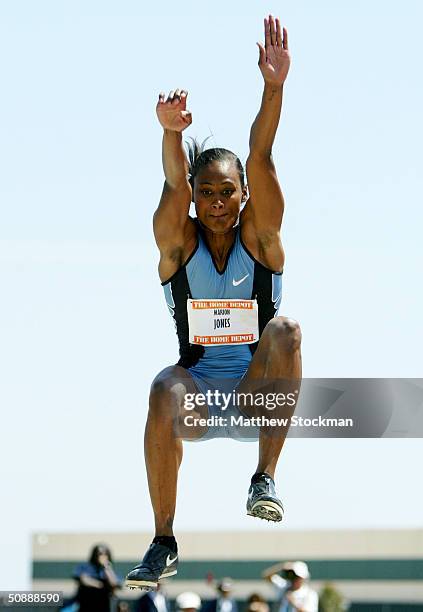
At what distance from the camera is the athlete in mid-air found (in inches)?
475

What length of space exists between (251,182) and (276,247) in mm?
583

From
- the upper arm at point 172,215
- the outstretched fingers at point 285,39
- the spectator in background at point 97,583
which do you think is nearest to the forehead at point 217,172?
the upper arm at point 172,215

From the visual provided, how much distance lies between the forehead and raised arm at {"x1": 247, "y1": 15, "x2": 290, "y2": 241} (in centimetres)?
27

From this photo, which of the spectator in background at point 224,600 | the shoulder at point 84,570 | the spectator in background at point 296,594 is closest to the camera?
the shoulder at point 84,570

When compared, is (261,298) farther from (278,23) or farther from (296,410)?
(278,23)

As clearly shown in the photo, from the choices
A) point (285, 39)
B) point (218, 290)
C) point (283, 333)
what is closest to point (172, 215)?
point (218, 290)

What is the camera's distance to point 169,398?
1208 cm

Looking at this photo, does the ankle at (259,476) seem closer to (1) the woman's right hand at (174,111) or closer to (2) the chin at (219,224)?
(2) the chin at (219,224)

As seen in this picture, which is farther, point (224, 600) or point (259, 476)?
point (224, 600)

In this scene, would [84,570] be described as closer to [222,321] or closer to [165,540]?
[165,540]

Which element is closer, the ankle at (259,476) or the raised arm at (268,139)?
the raised arm at (268,139)

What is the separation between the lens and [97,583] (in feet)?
52.0

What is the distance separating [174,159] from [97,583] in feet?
17.1

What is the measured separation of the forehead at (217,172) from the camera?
40.8ft
